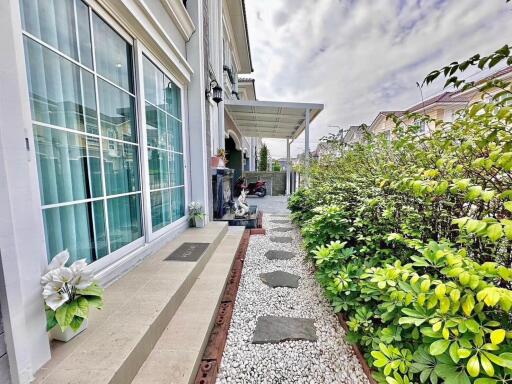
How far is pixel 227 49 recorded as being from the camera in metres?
8.23

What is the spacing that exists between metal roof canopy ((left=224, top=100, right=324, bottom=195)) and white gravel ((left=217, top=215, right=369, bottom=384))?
472 cm

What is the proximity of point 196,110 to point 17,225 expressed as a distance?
3.28m

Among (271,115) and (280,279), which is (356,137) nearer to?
(280,279)

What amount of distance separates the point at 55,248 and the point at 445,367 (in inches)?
89.9

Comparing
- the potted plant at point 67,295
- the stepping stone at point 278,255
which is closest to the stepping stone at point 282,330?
the potted plant at point 67,295

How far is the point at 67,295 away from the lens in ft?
3.89

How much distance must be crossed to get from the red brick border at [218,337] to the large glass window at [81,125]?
1172 mm

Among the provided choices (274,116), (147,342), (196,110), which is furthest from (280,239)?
(274,116)

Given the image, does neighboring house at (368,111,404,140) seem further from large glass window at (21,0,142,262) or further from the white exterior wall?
large glass window at (21,0,142,262)

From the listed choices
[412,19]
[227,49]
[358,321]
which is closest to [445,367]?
[358,321]

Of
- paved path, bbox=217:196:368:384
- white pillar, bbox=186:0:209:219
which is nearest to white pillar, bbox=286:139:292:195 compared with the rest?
white pillar, bbox=186:0:209:219

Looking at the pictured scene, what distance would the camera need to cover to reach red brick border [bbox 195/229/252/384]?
1.46 metres

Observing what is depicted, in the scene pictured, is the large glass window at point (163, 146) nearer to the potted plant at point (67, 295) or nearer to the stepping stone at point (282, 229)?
the potted plant at point (67, 295)

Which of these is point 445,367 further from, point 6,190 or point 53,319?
point 6,190
